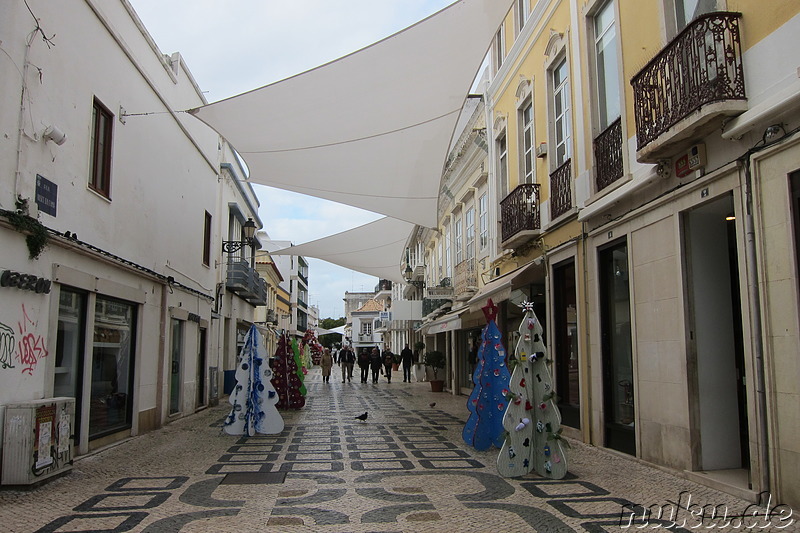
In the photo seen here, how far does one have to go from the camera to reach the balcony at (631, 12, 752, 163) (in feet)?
17.5

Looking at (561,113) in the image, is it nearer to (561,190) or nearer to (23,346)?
(561,190)

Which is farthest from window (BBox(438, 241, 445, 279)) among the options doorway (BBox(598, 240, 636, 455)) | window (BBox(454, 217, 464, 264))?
doorway (BBox(598, 240, 636, 455))

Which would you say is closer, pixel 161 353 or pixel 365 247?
pixel 161 353

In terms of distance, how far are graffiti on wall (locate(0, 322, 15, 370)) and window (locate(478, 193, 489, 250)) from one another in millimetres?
11186

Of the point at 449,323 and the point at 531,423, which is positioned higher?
the point at 449,323

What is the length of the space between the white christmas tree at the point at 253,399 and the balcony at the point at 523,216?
16.1ft

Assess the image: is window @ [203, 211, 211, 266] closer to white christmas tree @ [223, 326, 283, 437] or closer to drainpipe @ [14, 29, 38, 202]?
white christmas tree @ [223, 326, 283, 437]

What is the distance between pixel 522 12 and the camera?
491 inches

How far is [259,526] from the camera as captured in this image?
468 centimetres

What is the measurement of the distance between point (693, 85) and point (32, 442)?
273 inches

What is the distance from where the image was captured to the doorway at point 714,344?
6234mm

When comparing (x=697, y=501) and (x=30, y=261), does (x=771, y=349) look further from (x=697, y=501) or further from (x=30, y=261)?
(x=30, y=261)

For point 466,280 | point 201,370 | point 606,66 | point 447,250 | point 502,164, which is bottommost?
point 201,370

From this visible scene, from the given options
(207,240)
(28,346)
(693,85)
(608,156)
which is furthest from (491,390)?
(207,240)
